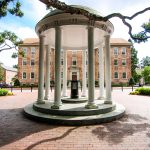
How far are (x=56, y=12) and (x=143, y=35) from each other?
15.7ft

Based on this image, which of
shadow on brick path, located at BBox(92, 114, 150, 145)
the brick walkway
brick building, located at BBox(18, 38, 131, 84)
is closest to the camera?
the brick walkway

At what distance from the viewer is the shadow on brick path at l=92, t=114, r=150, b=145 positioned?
246 inches

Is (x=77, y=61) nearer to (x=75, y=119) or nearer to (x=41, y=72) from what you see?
(x=41, y=72)

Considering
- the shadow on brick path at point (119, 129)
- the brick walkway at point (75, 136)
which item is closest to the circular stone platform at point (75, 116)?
the brick walkway at point (75, 136)

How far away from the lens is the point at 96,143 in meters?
5.82

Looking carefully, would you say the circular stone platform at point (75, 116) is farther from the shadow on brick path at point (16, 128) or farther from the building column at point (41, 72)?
the building column at point (41, 72)

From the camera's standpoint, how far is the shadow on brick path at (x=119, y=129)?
625 centimetres

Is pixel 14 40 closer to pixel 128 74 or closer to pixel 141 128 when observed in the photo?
pixel 141 128

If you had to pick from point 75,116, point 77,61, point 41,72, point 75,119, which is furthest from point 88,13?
point 77,61

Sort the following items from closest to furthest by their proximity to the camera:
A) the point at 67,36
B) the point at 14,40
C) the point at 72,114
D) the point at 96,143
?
the point at 96,143, the point at 72,114, the point at 67,36, the point at 14,40

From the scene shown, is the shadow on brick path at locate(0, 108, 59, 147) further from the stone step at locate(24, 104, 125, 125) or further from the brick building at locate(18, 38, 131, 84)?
the brick building at locate(18, 38, 131, 84)

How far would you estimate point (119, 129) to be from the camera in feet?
23.8

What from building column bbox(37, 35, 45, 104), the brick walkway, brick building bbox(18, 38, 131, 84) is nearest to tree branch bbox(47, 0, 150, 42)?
the brick walkway

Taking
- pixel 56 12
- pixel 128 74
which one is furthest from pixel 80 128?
pixel 128 74
